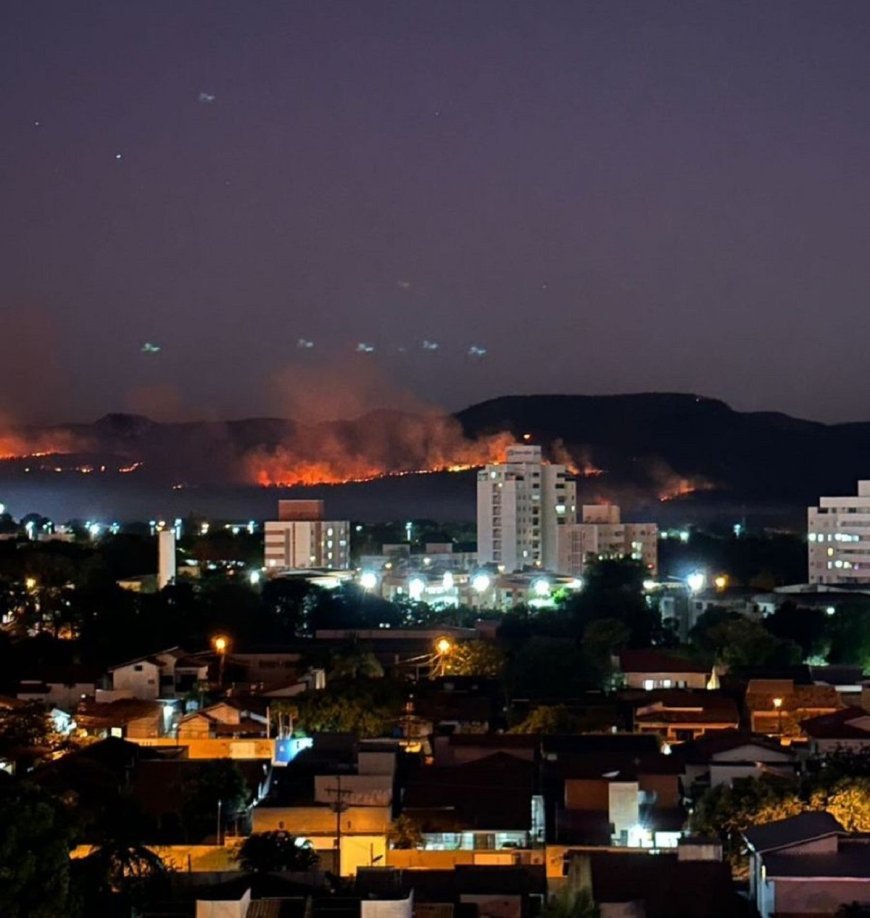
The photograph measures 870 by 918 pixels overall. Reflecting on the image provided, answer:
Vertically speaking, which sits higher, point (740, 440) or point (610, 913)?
point (740, 440)

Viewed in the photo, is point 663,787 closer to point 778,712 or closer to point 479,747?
point 479,747

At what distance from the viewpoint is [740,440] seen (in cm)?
6706

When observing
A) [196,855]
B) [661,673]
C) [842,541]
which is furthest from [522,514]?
[196,855]

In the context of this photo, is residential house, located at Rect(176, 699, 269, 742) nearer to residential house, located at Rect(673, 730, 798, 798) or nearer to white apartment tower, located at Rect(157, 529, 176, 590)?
residential house, located at Rect(673, 730, 798, 798)

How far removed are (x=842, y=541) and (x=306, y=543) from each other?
9.05 meters

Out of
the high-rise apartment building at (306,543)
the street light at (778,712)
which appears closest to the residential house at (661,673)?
the street light at (778,712)

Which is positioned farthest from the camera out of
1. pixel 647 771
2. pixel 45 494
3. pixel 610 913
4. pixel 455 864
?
pixel 45 494

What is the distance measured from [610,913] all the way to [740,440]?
61249mm

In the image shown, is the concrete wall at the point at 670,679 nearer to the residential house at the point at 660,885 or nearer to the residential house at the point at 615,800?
the residential house at the point at 615,800

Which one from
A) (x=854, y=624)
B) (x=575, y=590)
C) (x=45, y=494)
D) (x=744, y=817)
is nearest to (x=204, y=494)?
(x=45, y=494)

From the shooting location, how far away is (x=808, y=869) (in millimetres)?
7059

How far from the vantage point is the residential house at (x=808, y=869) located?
6930mm

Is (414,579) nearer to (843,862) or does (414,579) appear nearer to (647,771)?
(647,771)

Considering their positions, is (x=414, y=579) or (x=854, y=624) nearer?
(x=854, y=624)
